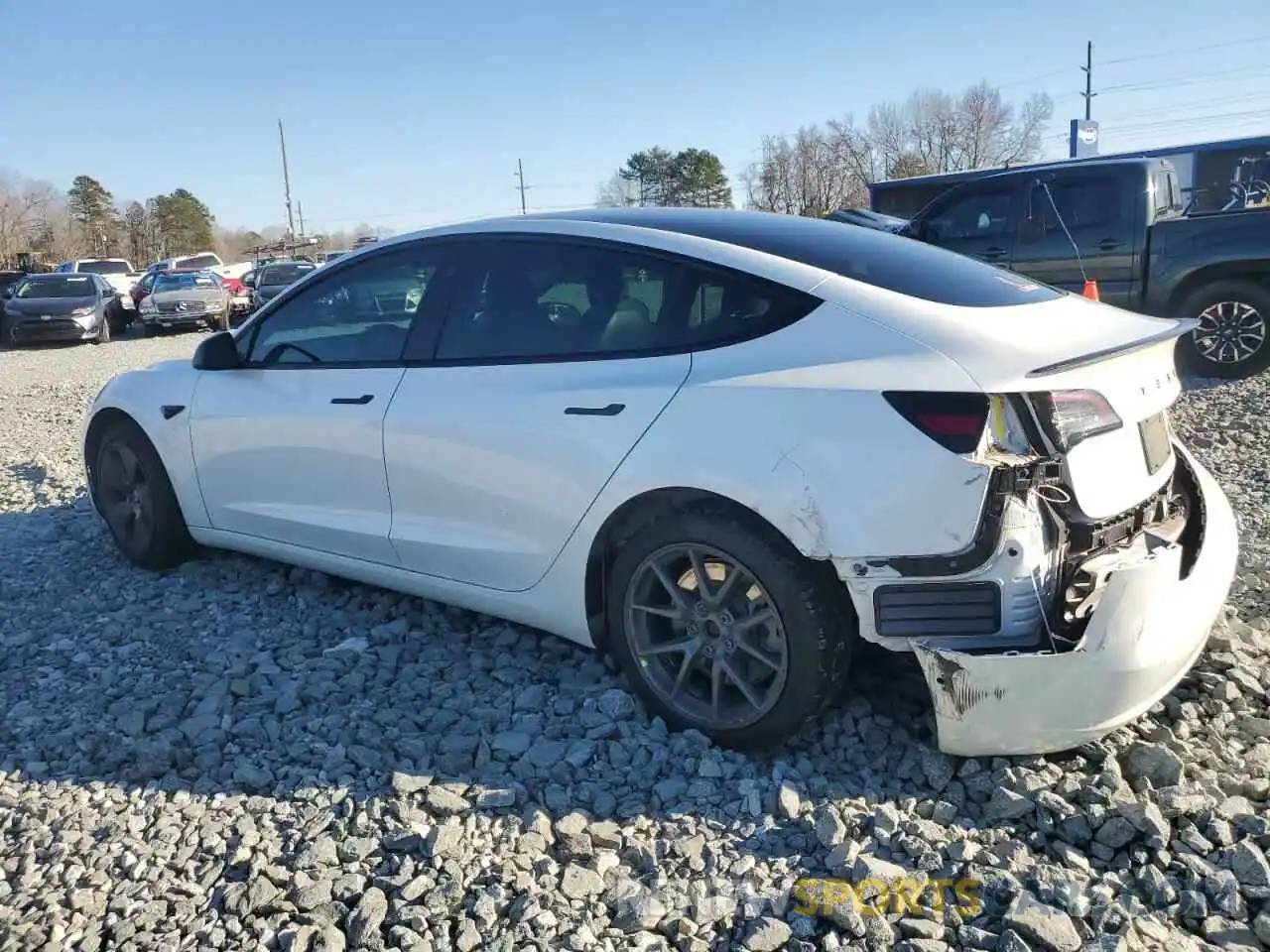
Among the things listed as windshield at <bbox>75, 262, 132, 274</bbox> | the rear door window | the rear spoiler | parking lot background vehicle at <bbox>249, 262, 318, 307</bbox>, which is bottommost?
the rear spoiler

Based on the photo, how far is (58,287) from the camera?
21.6 metres

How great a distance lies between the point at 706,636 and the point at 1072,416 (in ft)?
3.95

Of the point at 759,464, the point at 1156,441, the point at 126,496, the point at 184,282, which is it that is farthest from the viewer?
the point at 184,282

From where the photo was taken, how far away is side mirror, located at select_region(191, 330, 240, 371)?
4.37 metres

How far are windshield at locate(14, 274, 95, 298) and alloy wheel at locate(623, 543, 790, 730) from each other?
862 inches

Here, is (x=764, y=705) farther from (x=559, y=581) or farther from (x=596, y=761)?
(x=559, y=581)

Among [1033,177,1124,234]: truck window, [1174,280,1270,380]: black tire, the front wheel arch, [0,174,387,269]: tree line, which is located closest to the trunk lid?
the front wheel arch

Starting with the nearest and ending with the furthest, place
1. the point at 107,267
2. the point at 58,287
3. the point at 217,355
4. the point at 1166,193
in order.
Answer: the point at 217,355 → the point at 1166,193 → the point at 58,287 → the point at 107,267

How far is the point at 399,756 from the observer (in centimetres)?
312

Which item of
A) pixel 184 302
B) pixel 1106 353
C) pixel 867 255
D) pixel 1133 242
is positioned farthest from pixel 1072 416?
pixel 184 302

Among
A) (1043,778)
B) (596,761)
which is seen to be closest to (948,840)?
(1043,778)

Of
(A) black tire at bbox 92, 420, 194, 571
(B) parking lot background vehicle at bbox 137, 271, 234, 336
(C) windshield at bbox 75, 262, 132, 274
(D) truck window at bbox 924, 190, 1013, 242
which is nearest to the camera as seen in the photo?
(A) black tire at bbox 92, 420, 194, 571

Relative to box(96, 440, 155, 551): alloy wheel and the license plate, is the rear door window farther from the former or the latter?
box(96, 440, 155, 551): alloy wheel

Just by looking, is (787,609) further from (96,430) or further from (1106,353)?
(96,430)
